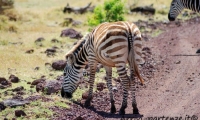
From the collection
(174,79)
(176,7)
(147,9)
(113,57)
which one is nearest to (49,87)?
(113,57)

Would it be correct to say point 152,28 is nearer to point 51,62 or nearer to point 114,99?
Result: point 51,62

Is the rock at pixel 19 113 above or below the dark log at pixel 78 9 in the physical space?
below

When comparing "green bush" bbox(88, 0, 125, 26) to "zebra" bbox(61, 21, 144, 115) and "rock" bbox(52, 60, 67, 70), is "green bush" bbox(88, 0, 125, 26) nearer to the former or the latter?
"rock" bbox(52, 60, 67, 70)

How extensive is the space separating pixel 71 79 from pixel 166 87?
2.76 meters

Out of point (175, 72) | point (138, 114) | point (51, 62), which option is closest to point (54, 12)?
point (51, 62)

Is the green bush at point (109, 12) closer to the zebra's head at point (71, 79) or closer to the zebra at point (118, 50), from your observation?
the zebra's head at point (71, 79)

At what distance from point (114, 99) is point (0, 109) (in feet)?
11.0

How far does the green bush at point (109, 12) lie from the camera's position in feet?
69.3

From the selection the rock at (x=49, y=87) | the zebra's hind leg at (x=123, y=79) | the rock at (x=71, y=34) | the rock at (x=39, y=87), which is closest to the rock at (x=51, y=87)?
the rock at (x=49, y=87)

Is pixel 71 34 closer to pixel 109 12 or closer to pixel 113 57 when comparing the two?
pixel 109 12

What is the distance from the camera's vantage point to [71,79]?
13.2 meters

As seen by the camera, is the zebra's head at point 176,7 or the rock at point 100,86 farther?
the zebra's head at point 176,7

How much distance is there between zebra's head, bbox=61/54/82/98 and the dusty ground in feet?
1.30

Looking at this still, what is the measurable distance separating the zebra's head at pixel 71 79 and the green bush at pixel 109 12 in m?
7.72
